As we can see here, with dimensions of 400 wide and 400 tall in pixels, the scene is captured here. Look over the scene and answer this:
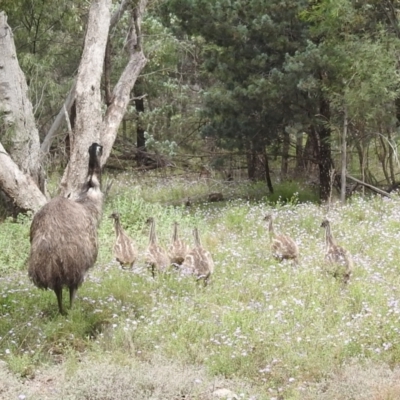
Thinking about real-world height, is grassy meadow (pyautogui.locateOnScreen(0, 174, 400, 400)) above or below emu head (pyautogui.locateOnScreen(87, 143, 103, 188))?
below

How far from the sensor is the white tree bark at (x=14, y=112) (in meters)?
14.5

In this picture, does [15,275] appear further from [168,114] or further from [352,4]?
[168,114]

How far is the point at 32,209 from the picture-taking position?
13609 mm

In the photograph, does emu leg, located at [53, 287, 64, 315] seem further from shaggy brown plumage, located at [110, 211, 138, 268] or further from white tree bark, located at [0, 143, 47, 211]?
white tree bark, located at [0, 143, 47, 211]

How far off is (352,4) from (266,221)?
5.86 m

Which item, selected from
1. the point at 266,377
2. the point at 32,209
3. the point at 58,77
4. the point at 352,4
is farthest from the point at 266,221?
the point at 58,77

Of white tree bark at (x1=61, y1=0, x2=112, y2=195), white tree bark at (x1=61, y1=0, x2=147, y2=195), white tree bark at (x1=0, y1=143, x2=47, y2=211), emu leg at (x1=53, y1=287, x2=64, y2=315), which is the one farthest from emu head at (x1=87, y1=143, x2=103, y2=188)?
white tree bark at (x1=0, y1=143, x2=47, y2=211)

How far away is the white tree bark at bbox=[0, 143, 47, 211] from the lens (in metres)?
13.5

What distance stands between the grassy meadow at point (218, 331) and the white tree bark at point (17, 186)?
7.16 feet

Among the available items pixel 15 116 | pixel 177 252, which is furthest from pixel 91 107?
pixel 177 252

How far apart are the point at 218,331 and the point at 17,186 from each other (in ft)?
24.1

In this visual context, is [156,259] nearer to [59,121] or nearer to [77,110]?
[77,110]

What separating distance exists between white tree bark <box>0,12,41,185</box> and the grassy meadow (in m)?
3.47

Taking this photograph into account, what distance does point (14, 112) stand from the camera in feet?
47.8
